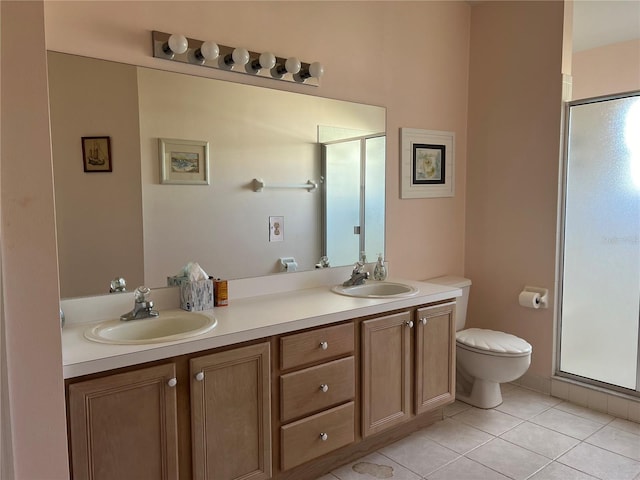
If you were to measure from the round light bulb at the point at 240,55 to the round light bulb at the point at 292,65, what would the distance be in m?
0.23

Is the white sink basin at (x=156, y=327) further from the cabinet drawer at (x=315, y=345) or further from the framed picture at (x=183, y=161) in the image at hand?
the framed picture at (x=183, y=161)

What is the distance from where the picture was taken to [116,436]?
154 cm

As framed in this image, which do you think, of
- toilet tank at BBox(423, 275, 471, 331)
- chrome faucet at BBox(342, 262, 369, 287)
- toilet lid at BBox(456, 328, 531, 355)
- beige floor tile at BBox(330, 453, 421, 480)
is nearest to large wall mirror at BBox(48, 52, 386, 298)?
chrome faucet at BBox(342, 262, 369, 287)

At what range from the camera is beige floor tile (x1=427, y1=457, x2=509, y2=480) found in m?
2.22

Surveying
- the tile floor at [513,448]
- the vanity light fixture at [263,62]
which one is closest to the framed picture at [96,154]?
the vanity light fixture at [263,62]

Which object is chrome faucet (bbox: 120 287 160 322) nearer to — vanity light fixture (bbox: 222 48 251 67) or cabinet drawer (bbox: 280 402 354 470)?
cabinet drawer (bbox: 280 402 354 470)

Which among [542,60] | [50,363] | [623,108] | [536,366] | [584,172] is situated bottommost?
[536,366]

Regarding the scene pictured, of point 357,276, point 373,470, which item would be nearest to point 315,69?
point 357,276

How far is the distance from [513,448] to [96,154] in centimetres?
245

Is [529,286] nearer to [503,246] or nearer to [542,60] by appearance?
[503,246]

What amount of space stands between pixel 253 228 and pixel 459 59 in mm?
2077

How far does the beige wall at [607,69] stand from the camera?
4.04 meters

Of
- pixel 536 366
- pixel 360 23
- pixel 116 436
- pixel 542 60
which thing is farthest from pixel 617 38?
pixel 116 436

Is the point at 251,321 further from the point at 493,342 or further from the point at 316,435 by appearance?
the point at 493,342
